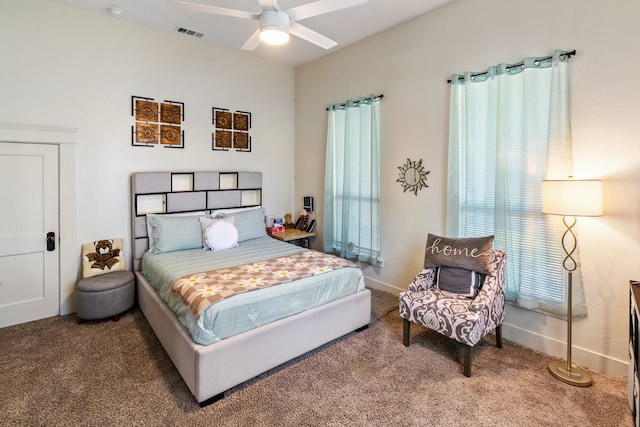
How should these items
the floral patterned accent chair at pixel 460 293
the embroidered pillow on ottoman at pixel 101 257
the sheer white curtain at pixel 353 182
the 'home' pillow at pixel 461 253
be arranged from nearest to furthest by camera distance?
the floral patterned accent chair at pixel 460 293
the 'home' pillow at pixel 461 253
the embroidered pillow on ottoman at pixel 101 257
the sheer white curtain at pixel 353 182

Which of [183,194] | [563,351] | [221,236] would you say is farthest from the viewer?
[183,194]

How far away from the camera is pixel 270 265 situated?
309 cm

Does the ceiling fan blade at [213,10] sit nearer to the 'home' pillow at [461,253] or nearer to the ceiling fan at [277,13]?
Answer: the ceiling fan at [277,13]

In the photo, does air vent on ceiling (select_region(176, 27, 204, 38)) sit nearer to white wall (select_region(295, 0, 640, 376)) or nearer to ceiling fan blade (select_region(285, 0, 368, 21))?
white wall (select_region(295, 0, 640, 376))

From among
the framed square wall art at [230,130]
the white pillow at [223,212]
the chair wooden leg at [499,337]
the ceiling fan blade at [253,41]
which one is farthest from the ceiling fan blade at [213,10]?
the chair wooden leg at [499,337]

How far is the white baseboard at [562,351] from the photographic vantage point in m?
2.44

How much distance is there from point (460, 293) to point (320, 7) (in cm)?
253

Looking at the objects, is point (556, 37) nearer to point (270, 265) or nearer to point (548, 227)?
point (548, 227)

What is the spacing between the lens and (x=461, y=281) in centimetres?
283

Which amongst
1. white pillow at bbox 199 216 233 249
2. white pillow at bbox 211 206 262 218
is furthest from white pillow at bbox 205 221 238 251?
white pillow at bbox 211 206 262 218

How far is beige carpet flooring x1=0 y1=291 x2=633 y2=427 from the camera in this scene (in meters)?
2.03

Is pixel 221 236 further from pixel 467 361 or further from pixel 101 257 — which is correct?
pixel 467 361

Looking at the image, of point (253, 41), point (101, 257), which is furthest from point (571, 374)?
point (101, 257)

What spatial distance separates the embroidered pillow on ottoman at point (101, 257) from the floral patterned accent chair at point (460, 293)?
10.5 feet
